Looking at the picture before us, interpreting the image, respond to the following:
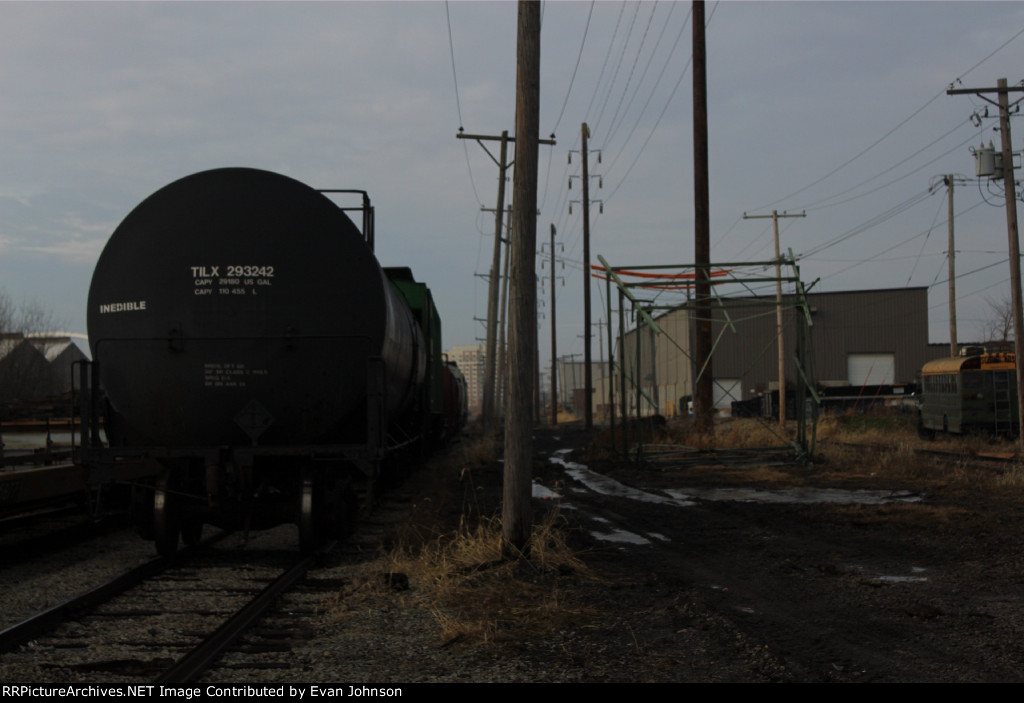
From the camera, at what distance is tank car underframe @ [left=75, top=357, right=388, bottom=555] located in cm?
823

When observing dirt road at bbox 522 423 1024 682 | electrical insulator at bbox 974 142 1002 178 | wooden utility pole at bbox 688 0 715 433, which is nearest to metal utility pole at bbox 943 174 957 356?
electrical insulator at bbox 974 142 1002 178

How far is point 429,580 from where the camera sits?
7348mm

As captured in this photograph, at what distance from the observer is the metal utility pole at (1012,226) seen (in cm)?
2120

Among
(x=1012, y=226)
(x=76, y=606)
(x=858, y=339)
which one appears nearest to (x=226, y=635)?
(x=76, y=606)

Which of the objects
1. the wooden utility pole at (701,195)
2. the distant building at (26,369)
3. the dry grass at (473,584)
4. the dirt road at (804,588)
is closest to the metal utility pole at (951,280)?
the wooden utility pole at (701,195)

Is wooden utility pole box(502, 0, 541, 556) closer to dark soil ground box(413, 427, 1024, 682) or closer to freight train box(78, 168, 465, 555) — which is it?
dark soil ground box(413, 427, 1024, 682)

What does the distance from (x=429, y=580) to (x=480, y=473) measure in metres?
12.8

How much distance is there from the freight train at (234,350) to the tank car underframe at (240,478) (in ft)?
0.05

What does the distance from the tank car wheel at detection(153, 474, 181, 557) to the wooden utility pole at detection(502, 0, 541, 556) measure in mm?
3211

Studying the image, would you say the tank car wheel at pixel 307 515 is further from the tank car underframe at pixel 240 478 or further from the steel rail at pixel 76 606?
the steel rail at pixel 76 606

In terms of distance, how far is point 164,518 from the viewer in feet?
26.9

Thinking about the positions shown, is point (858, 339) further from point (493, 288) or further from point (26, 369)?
point (26, 369)

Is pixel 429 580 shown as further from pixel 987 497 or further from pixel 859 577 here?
pixel 987 497

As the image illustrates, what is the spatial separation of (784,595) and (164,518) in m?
5.68
